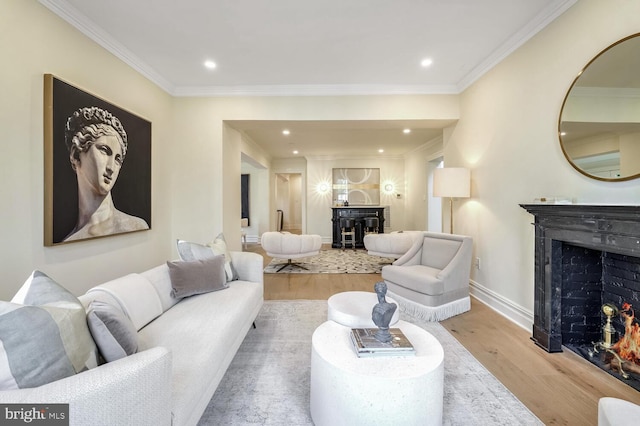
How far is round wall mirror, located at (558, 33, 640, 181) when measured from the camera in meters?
1.72

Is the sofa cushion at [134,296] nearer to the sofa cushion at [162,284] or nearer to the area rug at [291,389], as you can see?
the sofa cushion at [162,284]

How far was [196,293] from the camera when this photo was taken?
6.99 ft

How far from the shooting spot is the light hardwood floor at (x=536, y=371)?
1560mm

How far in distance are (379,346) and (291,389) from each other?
2.36 ft

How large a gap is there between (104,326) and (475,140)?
152 inches

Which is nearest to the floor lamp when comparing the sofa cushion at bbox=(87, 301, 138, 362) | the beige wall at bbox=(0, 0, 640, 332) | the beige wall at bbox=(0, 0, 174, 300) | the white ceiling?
the beige wall at bbox=(0, 0, 640, 332)

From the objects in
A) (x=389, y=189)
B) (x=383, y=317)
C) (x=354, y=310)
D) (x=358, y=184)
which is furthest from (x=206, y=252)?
(x=389, y=189)

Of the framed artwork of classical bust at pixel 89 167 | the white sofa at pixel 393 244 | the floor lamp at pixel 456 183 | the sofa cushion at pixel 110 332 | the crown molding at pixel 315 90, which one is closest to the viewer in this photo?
the sofa cushion at pixel 110 332

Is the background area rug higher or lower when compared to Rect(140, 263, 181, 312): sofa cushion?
lower

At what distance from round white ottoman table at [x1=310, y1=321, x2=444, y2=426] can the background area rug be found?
3.26 metres

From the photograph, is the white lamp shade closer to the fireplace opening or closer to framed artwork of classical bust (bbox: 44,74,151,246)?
the fireplace opening

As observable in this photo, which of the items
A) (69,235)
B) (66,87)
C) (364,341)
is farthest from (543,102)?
(69,235)

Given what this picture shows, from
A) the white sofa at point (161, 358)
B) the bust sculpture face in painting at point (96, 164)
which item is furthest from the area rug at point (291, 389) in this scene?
the bust sculpture face in painting at point (96, 164)

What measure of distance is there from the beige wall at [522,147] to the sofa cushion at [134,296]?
3.14m
